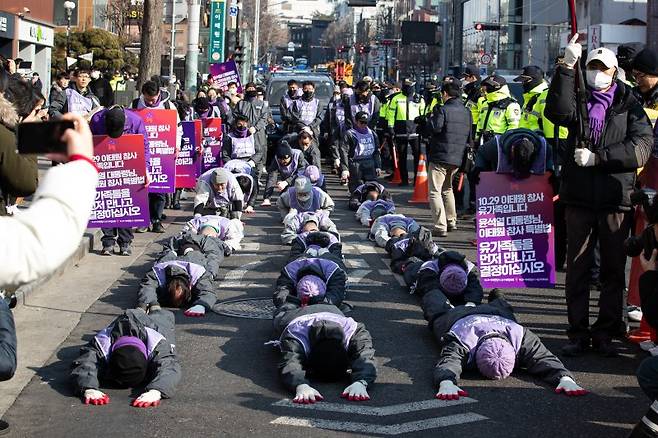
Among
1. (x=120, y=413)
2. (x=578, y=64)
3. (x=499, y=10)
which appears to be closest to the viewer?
(x=120, y=413)

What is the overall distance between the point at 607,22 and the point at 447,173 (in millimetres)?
48164

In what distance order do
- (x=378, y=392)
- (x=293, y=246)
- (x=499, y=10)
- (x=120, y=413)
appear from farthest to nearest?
(x=499, y=10)
(x=293, y=246)
(x=378, y=392)
(x=120, y=413)

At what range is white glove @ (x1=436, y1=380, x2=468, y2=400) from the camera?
7.09m

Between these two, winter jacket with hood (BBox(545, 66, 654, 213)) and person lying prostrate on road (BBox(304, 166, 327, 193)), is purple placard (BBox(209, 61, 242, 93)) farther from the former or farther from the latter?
winter jacket with hood (BBox(545, 66, 654, 213))

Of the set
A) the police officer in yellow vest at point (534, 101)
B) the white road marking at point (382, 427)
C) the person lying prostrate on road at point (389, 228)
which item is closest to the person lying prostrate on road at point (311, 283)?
the white road marking at point (382, 427)

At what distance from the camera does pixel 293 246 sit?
11.8 m

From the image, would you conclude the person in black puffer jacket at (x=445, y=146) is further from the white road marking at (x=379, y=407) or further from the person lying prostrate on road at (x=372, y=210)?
the white road marking at (x=379, y=407)

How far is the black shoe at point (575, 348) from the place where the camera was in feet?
26.9

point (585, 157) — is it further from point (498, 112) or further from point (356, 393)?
point (498, 112)

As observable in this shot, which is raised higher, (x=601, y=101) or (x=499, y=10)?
(x=499, y=10)

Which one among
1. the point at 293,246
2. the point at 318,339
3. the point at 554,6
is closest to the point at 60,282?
the point at 293,246

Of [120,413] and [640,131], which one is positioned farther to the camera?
[640,131]

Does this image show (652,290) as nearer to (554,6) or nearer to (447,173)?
(447,173)

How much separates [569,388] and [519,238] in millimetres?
2660
